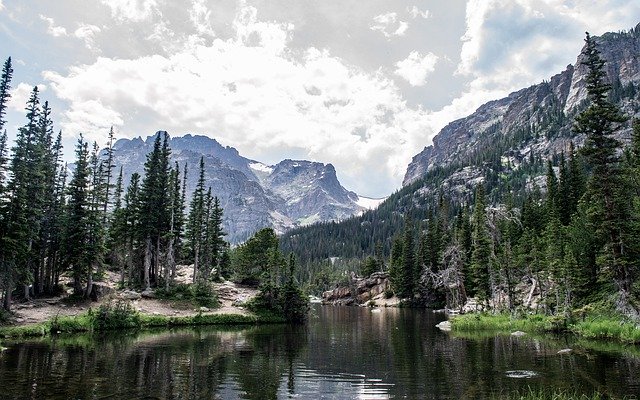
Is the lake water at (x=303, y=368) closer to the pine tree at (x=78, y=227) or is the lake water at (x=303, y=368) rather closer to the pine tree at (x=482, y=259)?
the pine tree at (x=78, y=227)

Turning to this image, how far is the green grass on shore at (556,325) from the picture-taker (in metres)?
34.3

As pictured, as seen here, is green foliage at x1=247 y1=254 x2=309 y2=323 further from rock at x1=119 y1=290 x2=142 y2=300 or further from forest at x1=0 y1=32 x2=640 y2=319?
rock at x1=119 y1=290 x2=142 y2=300

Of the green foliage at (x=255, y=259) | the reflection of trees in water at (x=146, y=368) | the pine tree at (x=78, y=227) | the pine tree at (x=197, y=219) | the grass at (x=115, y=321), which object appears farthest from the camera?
the green foliage at (x=255, y=259)

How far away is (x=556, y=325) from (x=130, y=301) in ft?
159

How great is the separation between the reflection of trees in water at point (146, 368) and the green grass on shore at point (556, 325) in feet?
78.9

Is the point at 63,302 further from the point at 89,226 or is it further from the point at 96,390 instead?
the point at 96,390

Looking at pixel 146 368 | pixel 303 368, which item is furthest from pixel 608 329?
pixel 146 368

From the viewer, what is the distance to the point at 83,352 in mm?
29922

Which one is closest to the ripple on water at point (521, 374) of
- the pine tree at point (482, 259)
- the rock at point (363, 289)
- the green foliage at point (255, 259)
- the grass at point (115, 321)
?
the grass at point (115, 321)

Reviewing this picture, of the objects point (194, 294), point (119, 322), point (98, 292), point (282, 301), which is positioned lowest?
point (119, 322)

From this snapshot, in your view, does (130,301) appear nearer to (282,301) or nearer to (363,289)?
(282,301)

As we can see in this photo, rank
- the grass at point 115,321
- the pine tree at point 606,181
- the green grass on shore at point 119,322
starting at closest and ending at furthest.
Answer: the green grass on shore at point 119,322 → the grass at point 115,321 → the pine tree at point 606,181

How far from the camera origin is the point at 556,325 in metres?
42.8

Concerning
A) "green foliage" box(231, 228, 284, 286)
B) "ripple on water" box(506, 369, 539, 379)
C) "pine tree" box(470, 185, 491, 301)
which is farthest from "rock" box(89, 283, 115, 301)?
"pine tree" box(470, 185, 491, 301)
